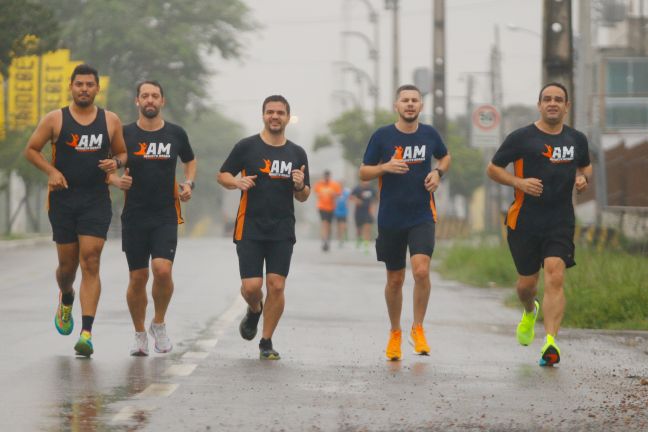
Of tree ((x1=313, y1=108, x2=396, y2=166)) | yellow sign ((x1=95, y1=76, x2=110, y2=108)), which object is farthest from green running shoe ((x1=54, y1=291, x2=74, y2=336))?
tree ((x1=313, y1=108, x2=396, y2=166))

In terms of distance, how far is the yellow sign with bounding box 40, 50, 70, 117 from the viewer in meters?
44.9

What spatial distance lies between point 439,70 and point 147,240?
81.8 ft

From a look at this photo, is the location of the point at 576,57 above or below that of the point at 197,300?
above

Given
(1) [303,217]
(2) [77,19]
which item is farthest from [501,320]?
(1) [303,217]

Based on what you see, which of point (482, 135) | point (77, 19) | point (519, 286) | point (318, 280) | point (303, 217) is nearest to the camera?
point (519, 286)

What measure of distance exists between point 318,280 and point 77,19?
39.5 m

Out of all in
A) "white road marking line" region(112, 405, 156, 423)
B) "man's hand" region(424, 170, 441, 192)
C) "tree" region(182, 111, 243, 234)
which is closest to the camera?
"white road marking line" region(112, 405, 156, 423)

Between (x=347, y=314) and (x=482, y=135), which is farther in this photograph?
(x=482, y=135)

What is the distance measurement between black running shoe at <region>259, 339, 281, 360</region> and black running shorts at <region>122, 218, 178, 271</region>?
0.99 metres

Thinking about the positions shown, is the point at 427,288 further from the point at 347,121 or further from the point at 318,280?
the point at 347,121

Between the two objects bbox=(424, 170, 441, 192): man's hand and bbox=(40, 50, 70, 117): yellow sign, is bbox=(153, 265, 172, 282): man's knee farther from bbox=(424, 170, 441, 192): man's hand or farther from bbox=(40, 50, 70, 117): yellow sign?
bbox=(40, 50, 70, 117): yellow sign

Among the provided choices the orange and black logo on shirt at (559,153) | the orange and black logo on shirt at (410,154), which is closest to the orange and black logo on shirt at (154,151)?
the orange and black logo on shirt at (410,154)

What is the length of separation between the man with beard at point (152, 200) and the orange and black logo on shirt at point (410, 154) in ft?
5.15

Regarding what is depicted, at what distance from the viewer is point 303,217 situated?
191m
